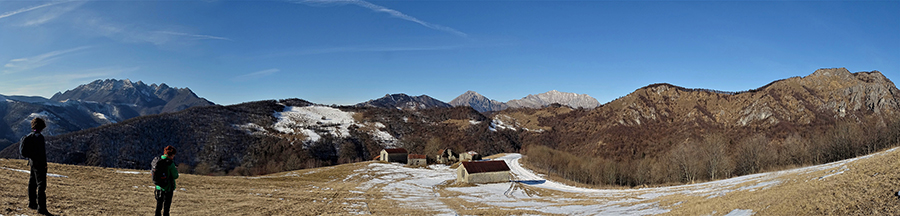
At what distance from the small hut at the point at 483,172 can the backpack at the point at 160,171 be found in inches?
2627

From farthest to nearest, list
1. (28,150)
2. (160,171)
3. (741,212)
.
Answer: (741,212) < (28,150) < (160,171)

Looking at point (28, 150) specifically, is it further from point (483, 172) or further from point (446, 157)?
point (446, 157)

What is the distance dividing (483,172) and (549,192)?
18.7m

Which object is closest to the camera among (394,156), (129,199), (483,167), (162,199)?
(162,199)

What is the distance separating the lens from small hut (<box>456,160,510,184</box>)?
7756 cm

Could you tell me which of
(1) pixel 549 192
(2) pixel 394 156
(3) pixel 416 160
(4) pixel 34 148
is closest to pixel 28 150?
(4) pixel 34 148

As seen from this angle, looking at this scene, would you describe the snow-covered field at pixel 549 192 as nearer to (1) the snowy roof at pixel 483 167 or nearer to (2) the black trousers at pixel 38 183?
(1) the snowy roof at pixel 483 167

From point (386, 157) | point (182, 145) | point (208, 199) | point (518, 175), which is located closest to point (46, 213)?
point (208, 199)

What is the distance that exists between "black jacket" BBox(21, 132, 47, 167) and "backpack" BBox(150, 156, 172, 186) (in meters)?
4.53

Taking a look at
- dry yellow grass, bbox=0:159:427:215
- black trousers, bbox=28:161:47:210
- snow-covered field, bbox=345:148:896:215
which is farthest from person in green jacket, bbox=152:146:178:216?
snow-covered field, bbox=345:148:896:215

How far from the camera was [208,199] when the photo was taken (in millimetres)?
28016

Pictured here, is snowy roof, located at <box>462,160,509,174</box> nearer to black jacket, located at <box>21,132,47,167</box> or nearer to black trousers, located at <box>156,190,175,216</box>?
black trousers, located at <box>156,190,175,216</box>

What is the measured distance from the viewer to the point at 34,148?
1317cm

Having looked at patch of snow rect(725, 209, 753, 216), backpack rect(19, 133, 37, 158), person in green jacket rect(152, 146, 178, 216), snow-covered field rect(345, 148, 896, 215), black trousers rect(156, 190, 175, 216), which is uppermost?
backpack rect(19, 133, 37, 158)
